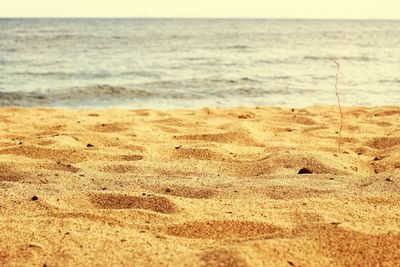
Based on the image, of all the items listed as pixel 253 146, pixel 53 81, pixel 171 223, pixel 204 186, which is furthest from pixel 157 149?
pixel 53 81

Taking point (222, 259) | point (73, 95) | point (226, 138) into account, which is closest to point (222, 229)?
point (222, 259)

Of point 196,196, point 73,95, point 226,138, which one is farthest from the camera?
point 73,95

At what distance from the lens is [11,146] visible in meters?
3.96

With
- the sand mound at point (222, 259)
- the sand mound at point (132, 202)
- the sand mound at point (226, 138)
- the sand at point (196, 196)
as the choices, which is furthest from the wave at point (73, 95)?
the sand mound at point (222, 259)

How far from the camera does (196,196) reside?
2895 mm

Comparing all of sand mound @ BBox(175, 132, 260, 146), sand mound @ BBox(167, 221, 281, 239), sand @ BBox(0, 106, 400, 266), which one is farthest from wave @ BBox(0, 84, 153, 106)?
sand mound @ BBox(167, 221, 281, 239)

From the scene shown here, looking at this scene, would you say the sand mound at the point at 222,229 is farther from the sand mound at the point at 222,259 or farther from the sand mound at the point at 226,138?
the sand mound at the point at 226,138

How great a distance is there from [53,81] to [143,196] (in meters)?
11.4

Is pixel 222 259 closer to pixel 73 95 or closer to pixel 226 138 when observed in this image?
pixel 226 138

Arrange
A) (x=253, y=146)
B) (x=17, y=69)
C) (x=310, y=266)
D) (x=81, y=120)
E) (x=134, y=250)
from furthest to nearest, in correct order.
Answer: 1. (x=17, y=69)
2. (x=81, y=120)
3. (x=253, y=146)
4. (x=134, y=250)
5. (x=310, y=266)

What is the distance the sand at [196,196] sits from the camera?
191 centimetres

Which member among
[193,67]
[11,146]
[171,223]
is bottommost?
[193,67]

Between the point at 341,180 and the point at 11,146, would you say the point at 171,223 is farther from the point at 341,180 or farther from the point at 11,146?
the point at 11,146

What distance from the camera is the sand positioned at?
1912 mm
